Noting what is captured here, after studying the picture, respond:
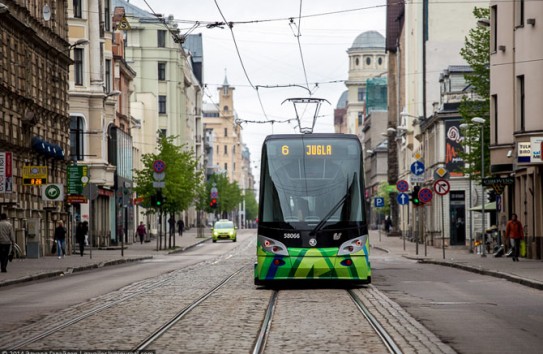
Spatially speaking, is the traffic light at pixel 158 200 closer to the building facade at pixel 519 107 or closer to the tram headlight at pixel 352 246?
the building facade at pixel 519 107

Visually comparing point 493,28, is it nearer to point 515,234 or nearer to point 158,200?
point 515,234

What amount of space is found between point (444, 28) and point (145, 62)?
50.2 meters

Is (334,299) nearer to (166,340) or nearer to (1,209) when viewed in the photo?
(166,340)

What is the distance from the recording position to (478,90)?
52688 mm

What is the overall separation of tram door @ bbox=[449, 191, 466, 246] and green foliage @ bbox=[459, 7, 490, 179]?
711 inches

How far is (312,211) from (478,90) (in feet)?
92.7

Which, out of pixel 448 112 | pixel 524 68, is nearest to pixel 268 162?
pixel 524 68

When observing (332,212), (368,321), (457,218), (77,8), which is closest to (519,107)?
(332,212)

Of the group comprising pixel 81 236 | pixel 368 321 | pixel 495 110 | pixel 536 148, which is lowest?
pixel 81 236

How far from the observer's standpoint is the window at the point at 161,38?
13099cm

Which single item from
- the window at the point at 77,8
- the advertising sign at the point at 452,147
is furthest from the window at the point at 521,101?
the window at the point at 77,8

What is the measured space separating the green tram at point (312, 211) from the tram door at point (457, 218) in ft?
152

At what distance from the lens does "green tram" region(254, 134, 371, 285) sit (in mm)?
25594

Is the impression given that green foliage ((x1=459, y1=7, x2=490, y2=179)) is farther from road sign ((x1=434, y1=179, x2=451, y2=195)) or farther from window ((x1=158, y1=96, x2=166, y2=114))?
window ((x1=158, y1=96, x2=166, y2=114))
